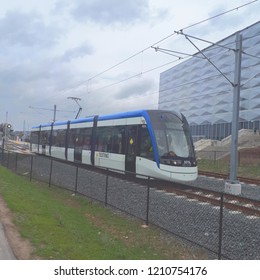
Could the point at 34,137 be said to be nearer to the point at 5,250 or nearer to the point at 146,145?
the point at 146,145

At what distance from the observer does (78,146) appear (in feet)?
84.0

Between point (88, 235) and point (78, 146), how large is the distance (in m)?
17.5

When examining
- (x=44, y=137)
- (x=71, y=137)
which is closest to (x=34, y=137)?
(x=44, y=137)

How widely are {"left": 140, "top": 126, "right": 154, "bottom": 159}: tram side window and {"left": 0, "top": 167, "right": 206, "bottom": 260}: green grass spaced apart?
5.36 m

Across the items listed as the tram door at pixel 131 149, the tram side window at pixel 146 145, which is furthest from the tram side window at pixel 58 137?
the tram side window at pixel 146 145

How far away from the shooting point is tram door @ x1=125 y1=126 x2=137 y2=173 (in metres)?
17.8

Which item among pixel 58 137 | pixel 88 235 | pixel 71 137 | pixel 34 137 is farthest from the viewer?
pixel 34 137

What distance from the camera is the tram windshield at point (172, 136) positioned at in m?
16.6

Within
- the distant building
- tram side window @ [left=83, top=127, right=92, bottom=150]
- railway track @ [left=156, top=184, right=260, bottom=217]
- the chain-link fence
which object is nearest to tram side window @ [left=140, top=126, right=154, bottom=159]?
the chain-link fence

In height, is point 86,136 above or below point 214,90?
below

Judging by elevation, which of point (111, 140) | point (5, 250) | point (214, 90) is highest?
point (214, 90)

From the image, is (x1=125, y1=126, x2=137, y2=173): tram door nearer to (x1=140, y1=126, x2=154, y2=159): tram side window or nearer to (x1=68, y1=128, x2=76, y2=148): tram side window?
(x1=140, y1=126, x2=154, y2=159): tram side window

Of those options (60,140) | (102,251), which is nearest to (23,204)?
(102,251)

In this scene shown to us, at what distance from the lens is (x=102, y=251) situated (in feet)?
22.9
